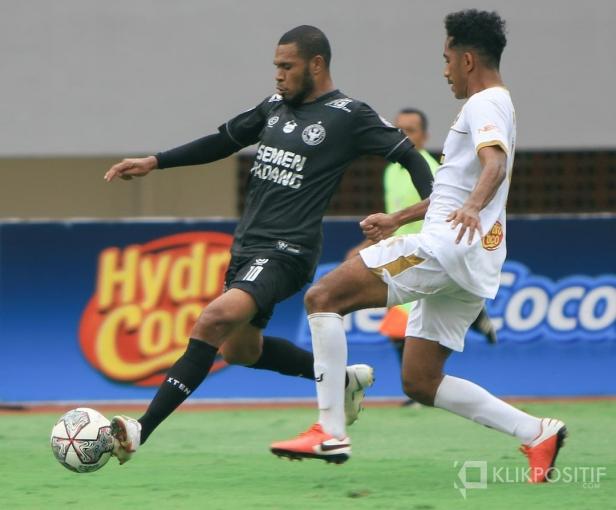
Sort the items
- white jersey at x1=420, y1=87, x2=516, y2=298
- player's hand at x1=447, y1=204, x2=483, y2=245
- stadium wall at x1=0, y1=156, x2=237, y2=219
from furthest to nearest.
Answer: stadium wall at x1=0, y1=156, x2=237, y2=219
white jersey at x1=420, y1=87, x2=516, y2=298
player's hand at x1=447, y1=204, x2=483, y2=245

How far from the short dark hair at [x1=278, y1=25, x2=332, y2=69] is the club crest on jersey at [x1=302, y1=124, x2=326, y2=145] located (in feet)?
1.11

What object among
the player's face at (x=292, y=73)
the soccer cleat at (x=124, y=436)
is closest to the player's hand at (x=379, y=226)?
the player's face at (x=292, y=73)

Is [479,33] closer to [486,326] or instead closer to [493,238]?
[493,238]

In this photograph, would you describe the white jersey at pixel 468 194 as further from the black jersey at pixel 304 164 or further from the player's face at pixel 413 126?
the player's face at pixel 413 126

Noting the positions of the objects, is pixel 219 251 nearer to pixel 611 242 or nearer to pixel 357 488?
pixel 611 242

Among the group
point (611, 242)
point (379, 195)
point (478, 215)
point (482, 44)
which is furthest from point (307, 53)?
point (379, 195)

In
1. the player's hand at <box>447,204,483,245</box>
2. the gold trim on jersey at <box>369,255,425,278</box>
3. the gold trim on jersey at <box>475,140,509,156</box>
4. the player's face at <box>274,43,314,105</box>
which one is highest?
the player's face at <box>274,43,314,105</box>

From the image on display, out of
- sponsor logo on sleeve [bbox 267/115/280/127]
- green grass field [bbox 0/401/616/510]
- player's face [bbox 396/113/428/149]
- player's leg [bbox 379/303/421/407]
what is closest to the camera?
green grass field [bbox 0/401/616/510]

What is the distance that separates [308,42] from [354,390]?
5.82ft

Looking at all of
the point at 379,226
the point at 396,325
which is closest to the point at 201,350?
the point at 379,226

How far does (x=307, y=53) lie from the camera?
6.93 metres

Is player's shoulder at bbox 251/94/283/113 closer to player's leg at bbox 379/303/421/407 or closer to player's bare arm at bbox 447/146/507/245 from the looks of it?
player's bare arm at bbox 447/146/507/245

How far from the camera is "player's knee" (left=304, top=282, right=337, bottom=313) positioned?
6.30 m

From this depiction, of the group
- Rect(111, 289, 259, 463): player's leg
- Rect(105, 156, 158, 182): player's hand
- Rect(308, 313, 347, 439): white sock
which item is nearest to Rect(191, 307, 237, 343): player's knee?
Rect(111, 289, 259, 463): player's leg
